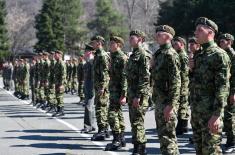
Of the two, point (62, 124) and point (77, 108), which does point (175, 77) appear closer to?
point (62, 124)

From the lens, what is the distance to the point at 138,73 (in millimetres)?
8477

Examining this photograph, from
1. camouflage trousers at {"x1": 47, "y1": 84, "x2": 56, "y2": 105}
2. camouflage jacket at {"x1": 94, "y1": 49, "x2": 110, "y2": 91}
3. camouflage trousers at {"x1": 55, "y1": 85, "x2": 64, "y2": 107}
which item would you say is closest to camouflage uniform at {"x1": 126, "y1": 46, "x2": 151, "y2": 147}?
camouflage jacket at {"x1": 94, "y1": 49, "x2": 110, "y2": 91}

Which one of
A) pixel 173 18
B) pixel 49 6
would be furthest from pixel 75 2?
pixel 173 18

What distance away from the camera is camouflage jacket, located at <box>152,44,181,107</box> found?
729 centimetres

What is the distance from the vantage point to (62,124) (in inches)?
533

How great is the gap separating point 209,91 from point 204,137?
570mm

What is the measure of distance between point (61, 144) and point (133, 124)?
7.62 feet

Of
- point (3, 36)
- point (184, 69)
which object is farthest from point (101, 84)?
point (3, 36)

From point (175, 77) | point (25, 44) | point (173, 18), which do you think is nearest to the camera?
point (175, 77)

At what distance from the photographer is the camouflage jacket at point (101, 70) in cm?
1046

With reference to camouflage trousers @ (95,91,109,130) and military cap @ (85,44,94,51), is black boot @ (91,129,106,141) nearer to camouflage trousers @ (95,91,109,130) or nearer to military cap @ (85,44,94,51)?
camouflage trousers @ (95,91,109,130)

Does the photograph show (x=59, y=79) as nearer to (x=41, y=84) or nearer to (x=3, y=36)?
(x=41, y=84)

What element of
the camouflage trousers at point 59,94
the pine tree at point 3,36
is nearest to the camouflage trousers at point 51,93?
the camouflage trousers at point 59,94

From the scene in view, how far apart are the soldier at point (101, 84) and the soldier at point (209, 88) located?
4211mm
